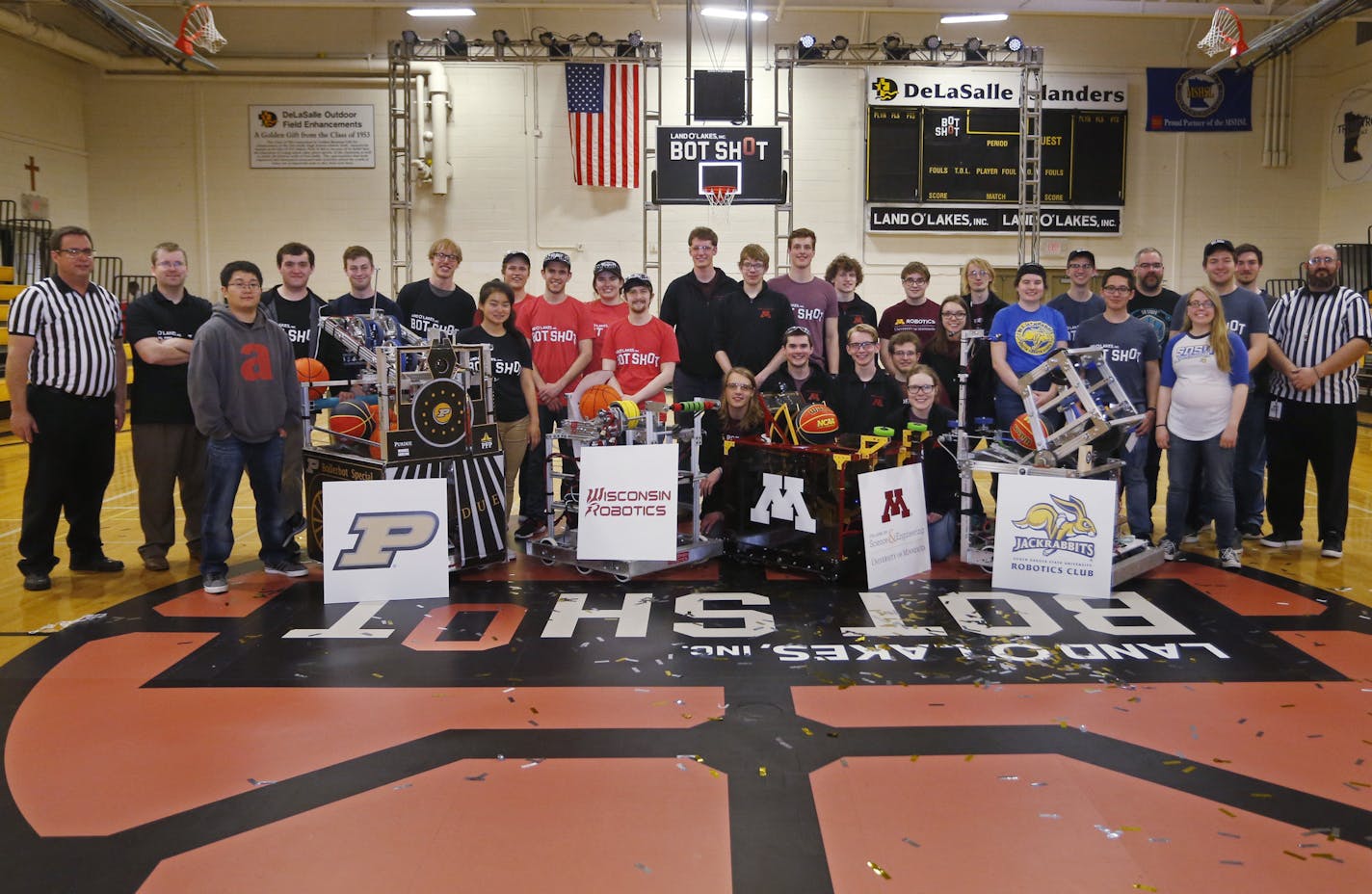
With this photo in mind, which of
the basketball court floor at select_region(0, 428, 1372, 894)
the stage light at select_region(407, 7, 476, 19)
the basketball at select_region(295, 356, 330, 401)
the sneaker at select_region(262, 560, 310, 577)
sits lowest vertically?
the basketball court floor at select_region(0, 428, 1372, 894)

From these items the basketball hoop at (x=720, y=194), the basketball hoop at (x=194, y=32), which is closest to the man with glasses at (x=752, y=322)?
the basketball hoop at (x=720, y=194)

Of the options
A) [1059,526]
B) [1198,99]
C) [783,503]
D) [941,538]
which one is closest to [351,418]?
[783,503]

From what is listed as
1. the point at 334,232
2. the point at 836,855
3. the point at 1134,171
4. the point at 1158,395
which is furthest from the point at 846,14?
the point at 836,855

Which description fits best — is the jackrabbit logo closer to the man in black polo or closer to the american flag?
the man in black polo

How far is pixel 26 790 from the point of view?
9.66ft

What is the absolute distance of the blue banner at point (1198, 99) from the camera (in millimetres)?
13062

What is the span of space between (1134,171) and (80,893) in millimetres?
13786

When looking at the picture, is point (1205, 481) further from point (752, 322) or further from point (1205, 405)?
point (752, 322)

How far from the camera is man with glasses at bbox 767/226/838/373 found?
6484 millimetres

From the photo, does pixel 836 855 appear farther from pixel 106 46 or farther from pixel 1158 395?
pixel 106 46

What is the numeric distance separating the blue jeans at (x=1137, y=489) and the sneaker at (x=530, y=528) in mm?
3289

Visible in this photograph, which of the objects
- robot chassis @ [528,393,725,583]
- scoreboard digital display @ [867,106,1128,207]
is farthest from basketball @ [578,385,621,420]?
scoreboard digital display @ [867,106,1128,207]

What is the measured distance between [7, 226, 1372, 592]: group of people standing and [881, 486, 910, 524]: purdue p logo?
49 cm

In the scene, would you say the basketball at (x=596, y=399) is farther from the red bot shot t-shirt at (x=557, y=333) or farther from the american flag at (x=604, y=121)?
the american flag at (x=604, y=121)
